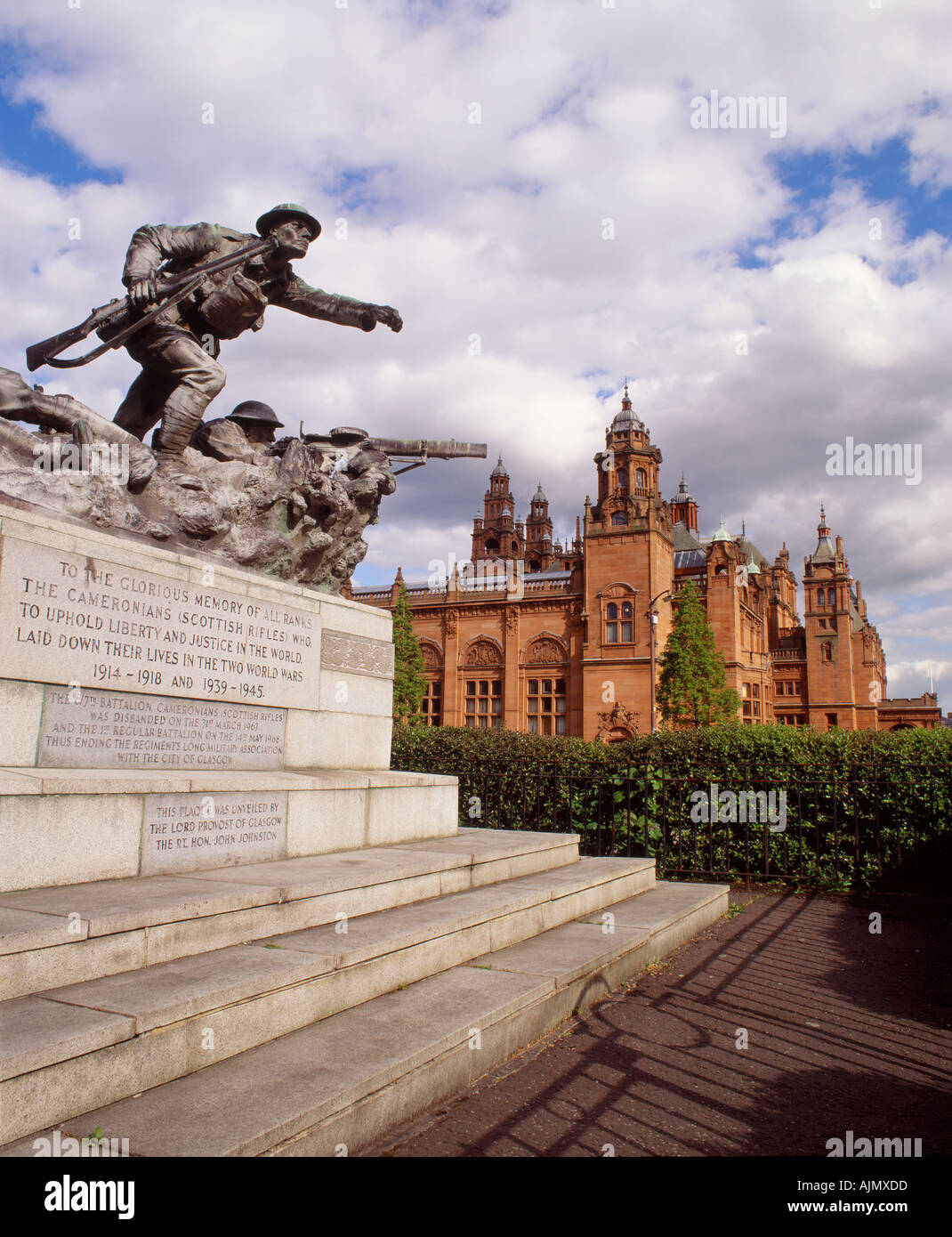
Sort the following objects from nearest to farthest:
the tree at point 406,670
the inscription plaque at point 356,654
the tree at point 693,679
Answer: the inscription plaque at point 356,654, the tree at point 693,679, the tree at point 406,670

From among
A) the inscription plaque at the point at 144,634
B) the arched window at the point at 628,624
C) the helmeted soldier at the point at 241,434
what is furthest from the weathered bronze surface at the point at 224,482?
the arched window at the point at 628,624

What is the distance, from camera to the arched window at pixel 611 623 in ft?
148

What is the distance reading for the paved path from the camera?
3.70m

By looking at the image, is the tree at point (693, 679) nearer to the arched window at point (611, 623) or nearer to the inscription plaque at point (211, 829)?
the arched window at point (611, 623)

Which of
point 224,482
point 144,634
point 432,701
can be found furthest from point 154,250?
point 432,701

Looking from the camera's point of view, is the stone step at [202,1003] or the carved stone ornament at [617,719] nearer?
the stone step at [202,1003]

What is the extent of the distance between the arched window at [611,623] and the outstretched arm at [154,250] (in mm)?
39076

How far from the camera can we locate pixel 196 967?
3908mm

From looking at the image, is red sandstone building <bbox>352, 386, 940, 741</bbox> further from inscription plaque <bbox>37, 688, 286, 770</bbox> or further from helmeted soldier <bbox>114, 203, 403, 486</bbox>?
inscription plaque <bbox>37, 688, 286, 770</bbox>

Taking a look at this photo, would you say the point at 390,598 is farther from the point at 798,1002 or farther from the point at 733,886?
the point at 798,1002

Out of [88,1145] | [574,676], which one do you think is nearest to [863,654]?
[574,676]

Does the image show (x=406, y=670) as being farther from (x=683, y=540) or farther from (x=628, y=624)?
(x=683, y=540)

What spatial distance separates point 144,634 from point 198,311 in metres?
3.59
